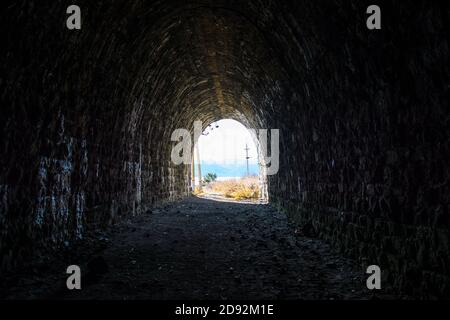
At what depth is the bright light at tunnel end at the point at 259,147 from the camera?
12754 millimetres

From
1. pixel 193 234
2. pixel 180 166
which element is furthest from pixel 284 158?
pixel 180 166

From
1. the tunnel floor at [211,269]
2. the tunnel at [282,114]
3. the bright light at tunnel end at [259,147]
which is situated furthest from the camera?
the bright light at tunnel end at [259,147]

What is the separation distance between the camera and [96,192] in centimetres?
754

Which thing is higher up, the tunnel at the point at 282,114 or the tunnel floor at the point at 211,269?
the tunnel at the point at 282,114

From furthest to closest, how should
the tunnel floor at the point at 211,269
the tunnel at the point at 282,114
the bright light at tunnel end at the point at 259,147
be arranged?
the bright light at tunnel end at the point at 259,147
the tunnel floor at the point at 211,269
the tunnel at the point at 282,114

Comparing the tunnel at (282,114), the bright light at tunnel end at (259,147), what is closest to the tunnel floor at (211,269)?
the tunnel at (282,114)

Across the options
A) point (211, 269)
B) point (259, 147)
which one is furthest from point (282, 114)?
point (259, 147)

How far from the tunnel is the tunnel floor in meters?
0.42

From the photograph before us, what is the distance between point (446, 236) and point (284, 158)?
8.18 metres

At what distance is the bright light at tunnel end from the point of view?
41.8ft

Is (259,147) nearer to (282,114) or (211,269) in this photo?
(282,114)

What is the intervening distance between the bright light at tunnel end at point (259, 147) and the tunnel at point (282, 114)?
5.48ft

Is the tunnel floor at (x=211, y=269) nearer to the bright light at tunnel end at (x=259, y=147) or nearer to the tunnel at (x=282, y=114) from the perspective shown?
the tunnel at (x=282, y=114)
